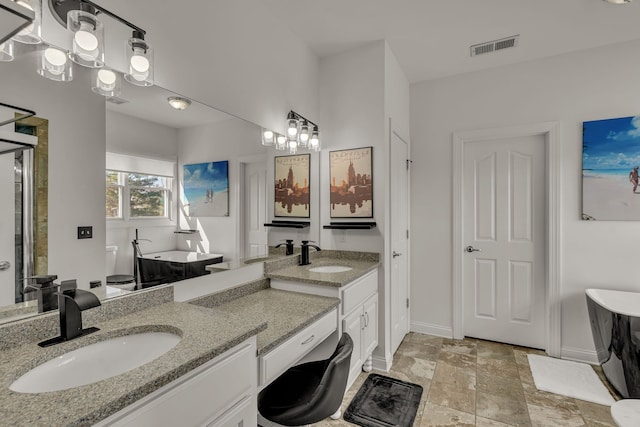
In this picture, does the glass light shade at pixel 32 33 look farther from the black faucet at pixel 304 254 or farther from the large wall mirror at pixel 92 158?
the black faucet at pixel 304 254

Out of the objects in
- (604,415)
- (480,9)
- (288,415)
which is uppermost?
(480,9)

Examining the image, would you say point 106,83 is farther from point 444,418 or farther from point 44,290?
point 444,418

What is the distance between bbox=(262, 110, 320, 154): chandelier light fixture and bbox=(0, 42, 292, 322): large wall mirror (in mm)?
491

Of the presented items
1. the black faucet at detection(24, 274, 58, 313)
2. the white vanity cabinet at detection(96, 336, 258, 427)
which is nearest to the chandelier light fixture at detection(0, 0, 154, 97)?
the black faucet at detection(24, 274, 58, 313)

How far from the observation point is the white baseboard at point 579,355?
2.72m

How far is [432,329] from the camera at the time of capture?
11.0ft

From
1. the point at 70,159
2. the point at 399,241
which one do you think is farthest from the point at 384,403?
the point at 70,159

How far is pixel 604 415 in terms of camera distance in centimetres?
203

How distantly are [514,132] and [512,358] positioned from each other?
2.14 m

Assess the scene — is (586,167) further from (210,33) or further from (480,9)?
(210,33)

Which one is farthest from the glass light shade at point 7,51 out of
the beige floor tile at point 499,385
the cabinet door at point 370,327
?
the beige floor tile at point 499,385

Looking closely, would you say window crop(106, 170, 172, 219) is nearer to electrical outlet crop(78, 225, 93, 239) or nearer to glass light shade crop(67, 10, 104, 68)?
electrical outlet crop(78, 225, 93, 239)

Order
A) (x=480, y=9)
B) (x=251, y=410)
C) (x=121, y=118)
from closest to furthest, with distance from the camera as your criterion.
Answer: (x=251, y=410)
(x=121, y=118)
(x=480, y=9)

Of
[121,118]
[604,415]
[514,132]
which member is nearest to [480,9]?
[514,132]
